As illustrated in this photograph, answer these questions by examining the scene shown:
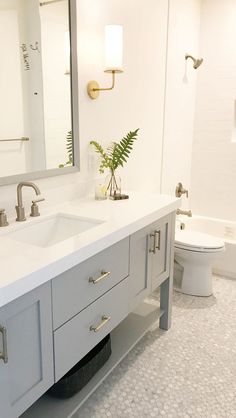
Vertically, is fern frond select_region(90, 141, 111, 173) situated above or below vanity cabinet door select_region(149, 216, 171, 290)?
above

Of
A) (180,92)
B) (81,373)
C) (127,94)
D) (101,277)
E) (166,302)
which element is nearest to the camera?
(101,277)

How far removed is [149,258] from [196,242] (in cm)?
90

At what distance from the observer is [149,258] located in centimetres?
184

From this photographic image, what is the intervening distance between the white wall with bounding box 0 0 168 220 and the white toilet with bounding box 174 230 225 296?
0.51 metres

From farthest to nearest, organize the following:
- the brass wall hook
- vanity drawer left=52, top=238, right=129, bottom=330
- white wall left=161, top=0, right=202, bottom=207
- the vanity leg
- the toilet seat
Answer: the brass wall hook
white wall left=161, top=0, right=202, bottom=207
the toilet seat
the vanity leg
vanity drawer left=52, top=238, right=129, bottom=330

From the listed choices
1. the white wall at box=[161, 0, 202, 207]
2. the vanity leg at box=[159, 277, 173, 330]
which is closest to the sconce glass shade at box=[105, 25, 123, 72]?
the white wall at box=[161, 0, 202, 207]

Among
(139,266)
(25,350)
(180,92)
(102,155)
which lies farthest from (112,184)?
(180,92)

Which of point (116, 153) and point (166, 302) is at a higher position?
point (116, 153)

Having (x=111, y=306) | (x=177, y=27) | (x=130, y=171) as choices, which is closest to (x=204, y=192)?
(x=130, y=171)

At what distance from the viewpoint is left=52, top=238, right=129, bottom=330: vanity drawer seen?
4.00ft

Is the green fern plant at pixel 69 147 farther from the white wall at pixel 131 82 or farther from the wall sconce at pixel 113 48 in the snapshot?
the wall sconce at pixel 113 48

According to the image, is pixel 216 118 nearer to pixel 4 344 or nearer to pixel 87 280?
pixel 87 280

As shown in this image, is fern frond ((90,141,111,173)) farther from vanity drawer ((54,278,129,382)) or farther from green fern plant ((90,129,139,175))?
vanity drawer ((54,278,129,382))

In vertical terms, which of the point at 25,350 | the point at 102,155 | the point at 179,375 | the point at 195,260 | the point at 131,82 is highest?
the point at 131,82
